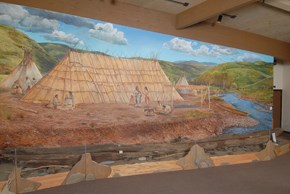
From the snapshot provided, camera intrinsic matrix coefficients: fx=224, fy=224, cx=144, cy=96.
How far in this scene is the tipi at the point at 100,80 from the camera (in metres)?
3.21

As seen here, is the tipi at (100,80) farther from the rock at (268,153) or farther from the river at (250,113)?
the rock at (268,153)

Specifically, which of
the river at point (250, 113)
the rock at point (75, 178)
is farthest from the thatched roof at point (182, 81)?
the rock at point (75, 178)

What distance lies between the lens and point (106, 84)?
11.9 ft

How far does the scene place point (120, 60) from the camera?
3.72 meters

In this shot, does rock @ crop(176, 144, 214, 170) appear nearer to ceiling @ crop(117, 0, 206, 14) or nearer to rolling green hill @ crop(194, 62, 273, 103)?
rolling green hill @ crop(194, 62, 273, 103)

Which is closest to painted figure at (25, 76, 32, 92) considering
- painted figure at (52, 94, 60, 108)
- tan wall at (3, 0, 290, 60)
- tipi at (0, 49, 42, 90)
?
tipi at (0, 49, 42, 90)

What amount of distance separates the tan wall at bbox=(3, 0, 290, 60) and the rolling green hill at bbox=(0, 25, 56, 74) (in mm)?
422

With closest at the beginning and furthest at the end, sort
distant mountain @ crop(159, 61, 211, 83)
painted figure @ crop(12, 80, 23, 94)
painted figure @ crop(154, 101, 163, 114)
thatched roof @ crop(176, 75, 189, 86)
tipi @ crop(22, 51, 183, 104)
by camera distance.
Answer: painted figure @ crop(12, 80, 23, 94) → tipi @ crop(22, 51, 183, 104) → painted figure @ crop(154, 101, 163, 114) → distant mountain @ crop(159, 61, 211, 83) → thatched roof @ crop(176, 75, 189, 86)

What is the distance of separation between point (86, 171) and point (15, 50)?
199 cm

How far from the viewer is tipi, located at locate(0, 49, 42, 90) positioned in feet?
9.62

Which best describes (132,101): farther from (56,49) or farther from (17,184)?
(17,184)

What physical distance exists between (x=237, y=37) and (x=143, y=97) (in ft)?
8.71

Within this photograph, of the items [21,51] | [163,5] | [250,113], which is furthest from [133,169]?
[250,113]

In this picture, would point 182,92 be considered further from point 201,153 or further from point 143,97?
point 201,153
